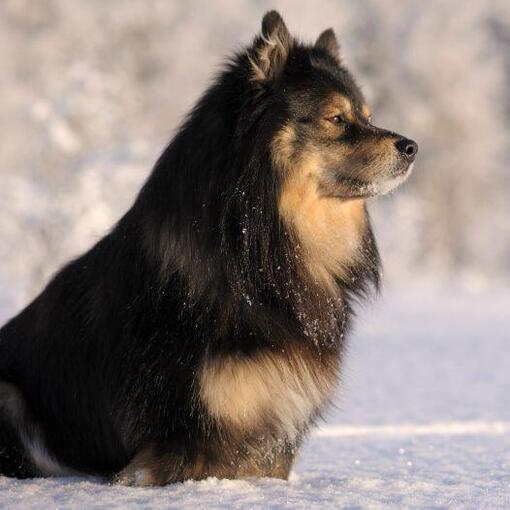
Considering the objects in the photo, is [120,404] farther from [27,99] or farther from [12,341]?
[27,99]

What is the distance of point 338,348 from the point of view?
14.5ft

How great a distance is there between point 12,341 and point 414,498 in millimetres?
2242

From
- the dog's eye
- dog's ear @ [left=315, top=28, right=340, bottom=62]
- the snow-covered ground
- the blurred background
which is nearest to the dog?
the dog's eye

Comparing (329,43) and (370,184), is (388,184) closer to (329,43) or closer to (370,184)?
(370,184)

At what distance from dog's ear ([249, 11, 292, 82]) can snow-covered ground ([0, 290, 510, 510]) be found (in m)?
1.47

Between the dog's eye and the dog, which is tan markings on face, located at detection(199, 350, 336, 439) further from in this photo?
the dog's eye

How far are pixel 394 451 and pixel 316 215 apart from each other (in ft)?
8.10

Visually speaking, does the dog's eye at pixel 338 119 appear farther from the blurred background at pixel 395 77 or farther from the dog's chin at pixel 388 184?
the blurred background at pixel 395 77

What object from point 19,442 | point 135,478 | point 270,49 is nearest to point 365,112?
point 270,49

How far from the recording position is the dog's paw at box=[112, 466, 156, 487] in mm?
4004

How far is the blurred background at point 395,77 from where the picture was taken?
37406 millimetres

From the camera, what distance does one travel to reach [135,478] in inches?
159

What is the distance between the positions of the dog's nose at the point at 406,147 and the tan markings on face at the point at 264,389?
3.80 feet

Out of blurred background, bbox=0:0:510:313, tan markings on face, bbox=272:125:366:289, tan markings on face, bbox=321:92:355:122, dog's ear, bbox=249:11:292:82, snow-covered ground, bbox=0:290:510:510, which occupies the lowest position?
snow-covered ground, bbox=0:290:510:510
